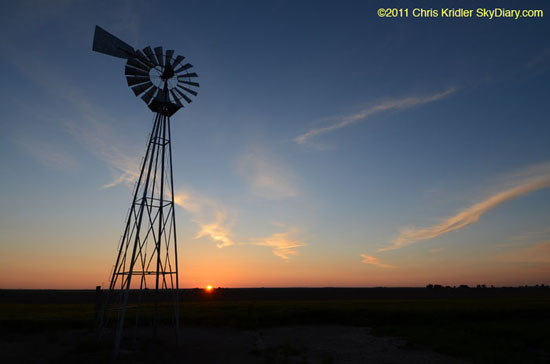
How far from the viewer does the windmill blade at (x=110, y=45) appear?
20031 millimetres

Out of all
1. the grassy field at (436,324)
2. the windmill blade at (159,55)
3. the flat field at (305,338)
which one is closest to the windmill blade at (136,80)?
the windmill blade at (159,55)

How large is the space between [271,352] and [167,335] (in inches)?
374

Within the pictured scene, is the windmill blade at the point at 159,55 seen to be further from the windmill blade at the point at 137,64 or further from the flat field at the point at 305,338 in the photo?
the flat field at the point at 305,338

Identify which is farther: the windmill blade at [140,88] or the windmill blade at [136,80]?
the windmill blade at [140,88]

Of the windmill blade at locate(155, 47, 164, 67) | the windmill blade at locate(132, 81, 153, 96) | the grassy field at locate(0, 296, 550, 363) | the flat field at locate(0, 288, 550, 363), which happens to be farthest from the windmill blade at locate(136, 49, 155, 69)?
the grassy field at locate(0, 296, 550, 363)

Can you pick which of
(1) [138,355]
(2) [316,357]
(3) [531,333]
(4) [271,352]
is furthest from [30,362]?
(3) [531,333]

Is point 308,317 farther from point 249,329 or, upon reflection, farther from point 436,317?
point 436,317

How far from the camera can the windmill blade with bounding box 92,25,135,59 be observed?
20031 mm

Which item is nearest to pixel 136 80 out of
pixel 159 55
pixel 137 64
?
pixel 137 64

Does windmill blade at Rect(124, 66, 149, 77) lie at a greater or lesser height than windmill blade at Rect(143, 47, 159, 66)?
lesser

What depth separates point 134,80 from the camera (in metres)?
22.0

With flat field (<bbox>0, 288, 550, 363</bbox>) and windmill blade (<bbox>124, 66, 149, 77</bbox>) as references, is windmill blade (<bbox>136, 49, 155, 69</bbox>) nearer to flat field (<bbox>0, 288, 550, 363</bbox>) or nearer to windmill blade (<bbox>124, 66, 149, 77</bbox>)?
windmill blade (<bbox>124, 66, 149, 77</bbox>)

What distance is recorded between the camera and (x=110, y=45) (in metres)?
20.7

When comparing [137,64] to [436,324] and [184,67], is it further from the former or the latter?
[436,324]
